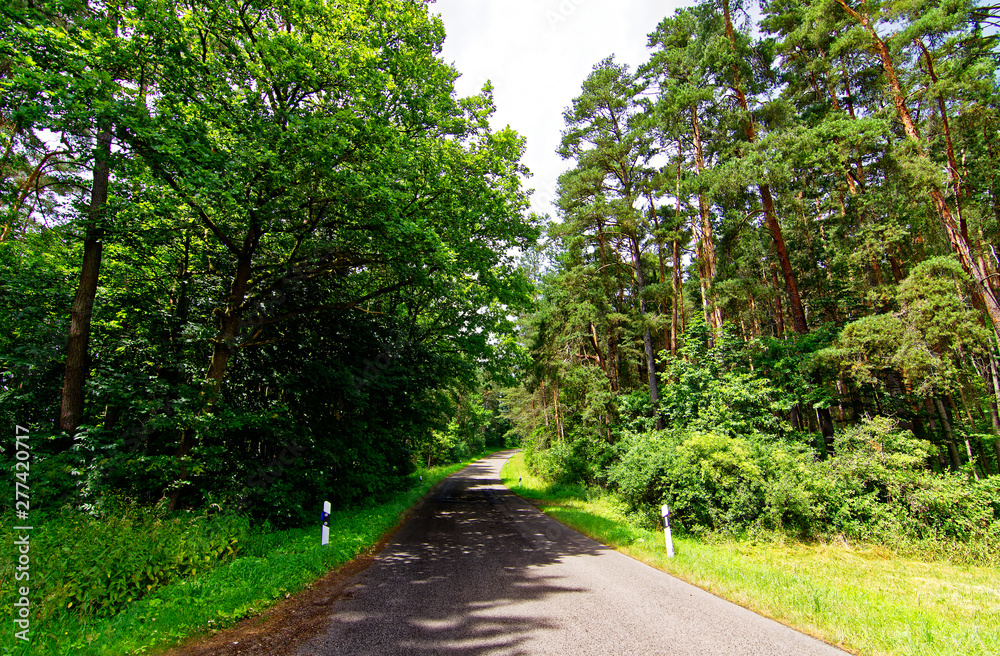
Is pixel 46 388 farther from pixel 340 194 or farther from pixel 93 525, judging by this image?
pixel 340 194

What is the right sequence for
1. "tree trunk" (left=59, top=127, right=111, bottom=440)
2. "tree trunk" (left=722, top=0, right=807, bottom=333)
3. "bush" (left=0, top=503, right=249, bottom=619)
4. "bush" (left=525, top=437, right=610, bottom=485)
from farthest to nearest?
"bush" (left=525, top=437, right=610, bottom=485) → "tree trunk" (left=722, top=0, right=807, bottom=333) → "tree trunk" (left=59, top=127, right=111, bottom=440) → "bush" (left=0, top=503, right=249, bottom=619)

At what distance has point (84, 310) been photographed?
25.2ft

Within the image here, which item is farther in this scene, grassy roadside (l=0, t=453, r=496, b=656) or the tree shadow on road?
the tree shadow on road

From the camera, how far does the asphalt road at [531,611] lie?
410 centimetres

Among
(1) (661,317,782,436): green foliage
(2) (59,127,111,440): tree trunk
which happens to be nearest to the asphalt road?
(2) (59,127,111,440): tree trunk

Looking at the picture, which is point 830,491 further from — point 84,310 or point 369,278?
point 84,310

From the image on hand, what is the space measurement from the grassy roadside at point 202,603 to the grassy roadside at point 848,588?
640 centimetres

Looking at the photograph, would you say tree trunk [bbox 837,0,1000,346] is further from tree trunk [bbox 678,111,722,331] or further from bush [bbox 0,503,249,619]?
bush [bbox 0,503,249,619]

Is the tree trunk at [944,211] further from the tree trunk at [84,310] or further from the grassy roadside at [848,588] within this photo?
the tree trunk at [84,310]

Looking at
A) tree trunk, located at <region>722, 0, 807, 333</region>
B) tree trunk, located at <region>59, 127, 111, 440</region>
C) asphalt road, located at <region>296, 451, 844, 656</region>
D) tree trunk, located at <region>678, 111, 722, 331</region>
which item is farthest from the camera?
tree trunk, located at <region>678, 111, 722, 331</region>

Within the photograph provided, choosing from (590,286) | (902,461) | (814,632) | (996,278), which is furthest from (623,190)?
(814,632)

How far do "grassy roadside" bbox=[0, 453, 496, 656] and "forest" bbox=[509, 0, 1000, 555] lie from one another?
8.79 meters

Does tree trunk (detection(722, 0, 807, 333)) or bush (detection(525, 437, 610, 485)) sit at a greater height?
tree trunk (detection(722, 0, 807, 333))

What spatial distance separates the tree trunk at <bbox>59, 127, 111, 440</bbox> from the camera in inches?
285
